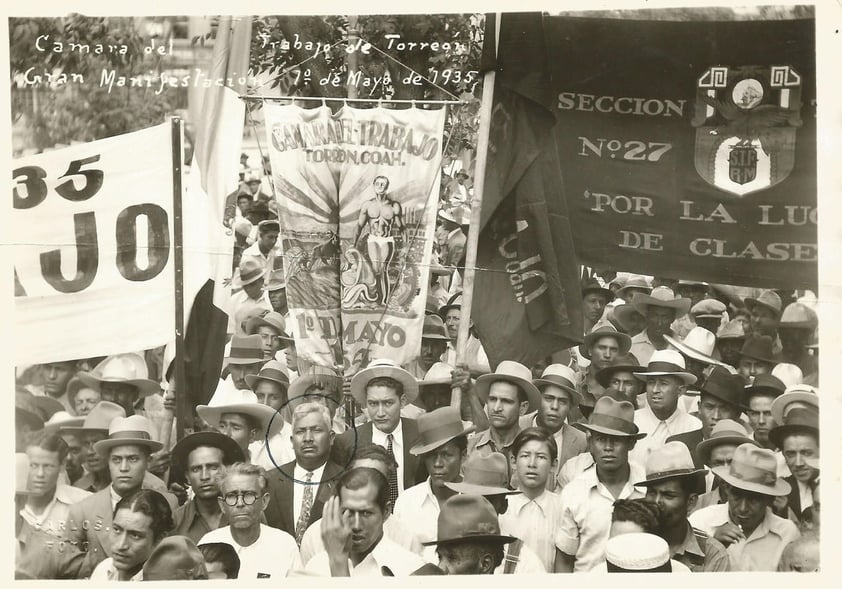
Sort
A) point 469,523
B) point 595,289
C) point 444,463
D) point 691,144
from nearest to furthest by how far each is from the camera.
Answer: point 469,523
point 444,463
point 595,289
point 691,144

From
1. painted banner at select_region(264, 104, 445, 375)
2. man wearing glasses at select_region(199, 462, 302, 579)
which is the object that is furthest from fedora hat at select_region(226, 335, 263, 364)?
man wearing glasses at select_region(199, 462, 302, 579)

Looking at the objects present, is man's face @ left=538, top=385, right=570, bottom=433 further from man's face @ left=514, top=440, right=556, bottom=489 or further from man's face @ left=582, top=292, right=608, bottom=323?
man's face @ left=582, top=292, right=608, bottom=323

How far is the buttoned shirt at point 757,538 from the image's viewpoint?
31.8ft

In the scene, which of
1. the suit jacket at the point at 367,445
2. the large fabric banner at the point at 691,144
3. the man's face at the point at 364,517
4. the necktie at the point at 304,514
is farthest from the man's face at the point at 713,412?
the necktie at the point at 304,514

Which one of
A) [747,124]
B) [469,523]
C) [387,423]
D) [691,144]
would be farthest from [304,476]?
[747,124]

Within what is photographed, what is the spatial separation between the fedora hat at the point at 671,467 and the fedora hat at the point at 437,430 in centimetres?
130

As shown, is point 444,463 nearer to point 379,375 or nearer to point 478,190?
point 379,375

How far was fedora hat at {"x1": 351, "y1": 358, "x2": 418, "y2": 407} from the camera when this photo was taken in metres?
9.87

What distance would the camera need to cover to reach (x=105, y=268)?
9914 millimetres

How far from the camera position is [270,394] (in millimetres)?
9844

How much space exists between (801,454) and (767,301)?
113 cm

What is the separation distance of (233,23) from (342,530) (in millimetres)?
3764

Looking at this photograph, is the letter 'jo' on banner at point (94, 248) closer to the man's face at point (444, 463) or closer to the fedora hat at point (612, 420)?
the man's face at point (444, 463)

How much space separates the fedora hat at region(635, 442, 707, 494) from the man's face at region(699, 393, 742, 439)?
0.25 m
